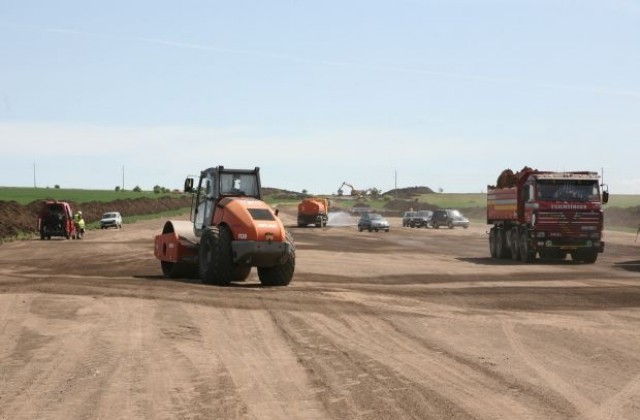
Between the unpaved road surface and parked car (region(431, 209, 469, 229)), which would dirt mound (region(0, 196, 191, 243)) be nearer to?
parked car (region(431, 209, 469, 229))

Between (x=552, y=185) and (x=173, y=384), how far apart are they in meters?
24.9

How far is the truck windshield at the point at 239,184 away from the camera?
75.4 ft

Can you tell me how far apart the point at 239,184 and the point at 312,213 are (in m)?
55.6

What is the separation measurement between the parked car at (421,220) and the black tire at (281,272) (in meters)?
60.6

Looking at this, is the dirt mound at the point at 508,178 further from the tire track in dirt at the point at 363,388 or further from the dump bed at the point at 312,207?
the dump bed at the point at 312,207

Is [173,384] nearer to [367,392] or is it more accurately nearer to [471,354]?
[367,392]

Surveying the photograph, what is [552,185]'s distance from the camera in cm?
3234

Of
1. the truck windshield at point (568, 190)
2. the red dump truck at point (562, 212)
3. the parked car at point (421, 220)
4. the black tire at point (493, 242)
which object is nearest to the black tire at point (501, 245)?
the black tire at point (493, 242)

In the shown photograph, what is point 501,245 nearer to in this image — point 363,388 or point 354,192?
point 363,388

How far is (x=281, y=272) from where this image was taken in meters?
22.3


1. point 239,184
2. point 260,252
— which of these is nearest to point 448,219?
point 239,184

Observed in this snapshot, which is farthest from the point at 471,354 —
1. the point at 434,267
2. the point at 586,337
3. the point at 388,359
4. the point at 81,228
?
the point at 81,228

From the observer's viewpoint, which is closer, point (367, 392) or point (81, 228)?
point (367, 392)

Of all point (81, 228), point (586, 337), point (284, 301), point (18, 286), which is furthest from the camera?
point (81, 228)
